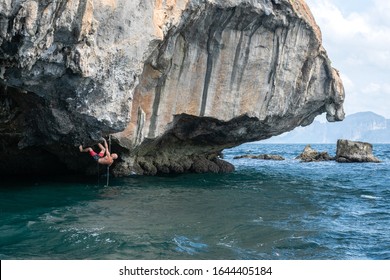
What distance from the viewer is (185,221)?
13242 mm

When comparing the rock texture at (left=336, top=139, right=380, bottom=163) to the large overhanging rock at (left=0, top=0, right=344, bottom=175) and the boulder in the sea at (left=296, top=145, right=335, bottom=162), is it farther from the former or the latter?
the large overhanging rock at (left=0, top=0, right=344, bottom=175)

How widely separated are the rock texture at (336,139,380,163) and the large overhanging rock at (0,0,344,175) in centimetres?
1620

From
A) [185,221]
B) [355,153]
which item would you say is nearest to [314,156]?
[355,153]

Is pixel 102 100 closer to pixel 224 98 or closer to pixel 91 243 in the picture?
pixel 91 243

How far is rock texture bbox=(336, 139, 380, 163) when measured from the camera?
45500 millimetres

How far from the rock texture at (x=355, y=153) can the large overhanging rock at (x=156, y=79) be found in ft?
53.2

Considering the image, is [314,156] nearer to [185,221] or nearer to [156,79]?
[156,79]

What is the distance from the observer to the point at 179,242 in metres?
10.8

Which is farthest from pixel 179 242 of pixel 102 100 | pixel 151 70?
pixel 151 70

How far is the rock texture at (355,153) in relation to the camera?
45500 mm

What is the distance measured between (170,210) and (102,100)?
452 cm

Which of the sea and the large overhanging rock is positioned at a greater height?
the large overhanging rock

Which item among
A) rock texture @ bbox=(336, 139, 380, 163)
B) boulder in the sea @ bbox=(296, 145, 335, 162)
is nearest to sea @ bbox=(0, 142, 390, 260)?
rock texture @ bbox=(336, 139, 380, 163)

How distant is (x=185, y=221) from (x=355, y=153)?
36691 mm
